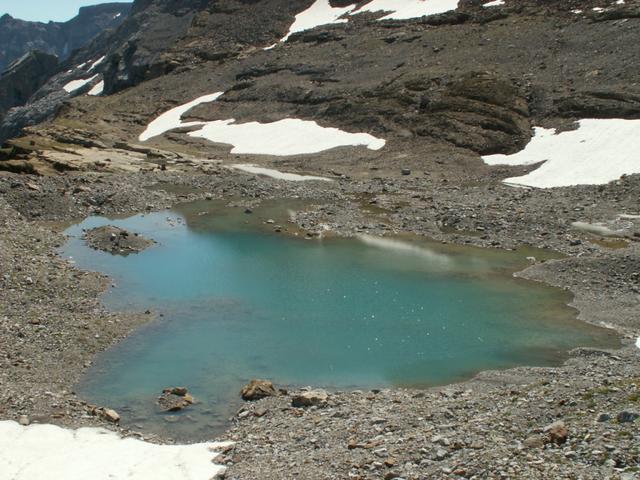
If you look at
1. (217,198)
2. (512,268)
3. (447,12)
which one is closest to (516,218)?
(512,268)

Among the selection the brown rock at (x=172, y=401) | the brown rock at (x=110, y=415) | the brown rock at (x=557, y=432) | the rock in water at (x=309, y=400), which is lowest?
the rock in water at (x=309, y=400)

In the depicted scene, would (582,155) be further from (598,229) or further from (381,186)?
(381,186)

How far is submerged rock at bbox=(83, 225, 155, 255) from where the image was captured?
36625mm

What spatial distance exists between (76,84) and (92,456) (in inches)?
5268

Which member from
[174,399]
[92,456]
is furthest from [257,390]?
[92,456]

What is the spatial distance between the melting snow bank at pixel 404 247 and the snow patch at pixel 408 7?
2218 inches

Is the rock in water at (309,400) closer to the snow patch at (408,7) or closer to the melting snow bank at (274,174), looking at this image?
the melting snow bank at (274,174)

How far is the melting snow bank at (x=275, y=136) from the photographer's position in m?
63.9

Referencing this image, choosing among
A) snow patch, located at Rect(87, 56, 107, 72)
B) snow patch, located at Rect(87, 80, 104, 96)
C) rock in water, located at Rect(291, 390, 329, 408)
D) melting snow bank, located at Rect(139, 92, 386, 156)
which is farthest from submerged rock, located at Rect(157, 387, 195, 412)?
snow patch, located at Rect(87, 56, 107, 72)

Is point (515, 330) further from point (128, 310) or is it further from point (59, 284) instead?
point (59, 284)

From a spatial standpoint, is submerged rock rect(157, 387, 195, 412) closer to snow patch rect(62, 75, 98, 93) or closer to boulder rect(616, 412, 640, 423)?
boulder rect(616, 412, 640, 423)

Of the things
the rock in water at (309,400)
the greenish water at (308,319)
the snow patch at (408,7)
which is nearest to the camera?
the rock in water at (309,400)

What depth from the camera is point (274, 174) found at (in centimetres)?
5675

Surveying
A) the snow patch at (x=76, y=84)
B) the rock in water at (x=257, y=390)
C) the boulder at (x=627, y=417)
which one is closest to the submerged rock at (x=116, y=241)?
the rock in water at (x=257, y=390)
